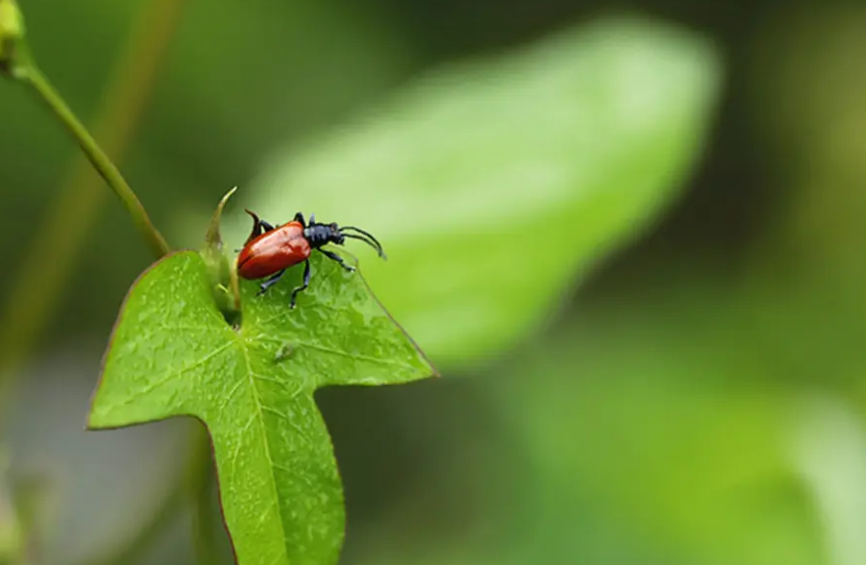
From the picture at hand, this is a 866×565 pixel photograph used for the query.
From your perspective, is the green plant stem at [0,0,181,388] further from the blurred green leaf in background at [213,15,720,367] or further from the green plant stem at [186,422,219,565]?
the green plant stem at [186,422,219,565]

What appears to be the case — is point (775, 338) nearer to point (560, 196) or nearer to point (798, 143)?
point (798, 143)

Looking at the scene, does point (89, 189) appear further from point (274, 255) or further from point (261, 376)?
point (261, 376)

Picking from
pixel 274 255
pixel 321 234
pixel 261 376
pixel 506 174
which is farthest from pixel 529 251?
pixel 261 376

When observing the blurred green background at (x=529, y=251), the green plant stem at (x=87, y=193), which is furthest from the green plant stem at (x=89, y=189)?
the blurred green background at (x=529, y=251)

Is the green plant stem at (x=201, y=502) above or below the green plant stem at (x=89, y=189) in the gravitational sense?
below

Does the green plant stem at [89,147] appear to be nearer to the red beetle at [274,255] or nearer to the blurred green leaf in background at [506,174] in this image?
the red beetle at [274,255]
